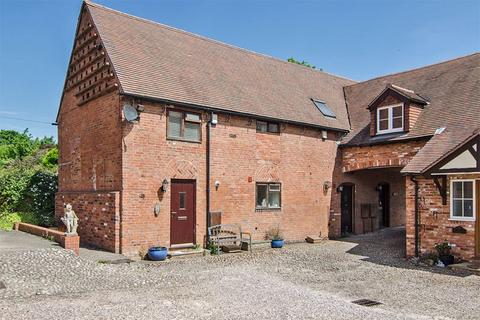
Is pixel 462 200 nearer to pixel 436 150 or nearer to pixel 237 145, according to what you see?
pixel 436 150

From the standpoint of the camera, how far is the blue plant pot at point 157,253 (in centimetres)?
1263

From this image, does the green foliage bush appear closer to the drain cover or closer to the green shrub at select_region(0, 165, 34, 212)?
the green shrub at select_region(0, 165, 34, 212)

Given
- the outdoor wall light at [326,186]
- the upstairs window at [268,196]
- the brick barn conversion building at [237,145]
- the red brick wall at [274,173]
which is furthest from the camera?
the outdoor wall light at [326,186]

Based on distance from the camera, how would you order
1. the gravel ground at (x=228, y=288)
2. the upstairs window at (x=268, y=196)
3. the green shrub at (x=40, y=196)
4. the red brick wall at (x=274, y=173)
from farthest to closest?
the green shrub at (x=40, y=196), the upstairs window at (x=268, y=196), the red brick wall at (x=274, y=173), the gravel ground at (x=228, y=288)

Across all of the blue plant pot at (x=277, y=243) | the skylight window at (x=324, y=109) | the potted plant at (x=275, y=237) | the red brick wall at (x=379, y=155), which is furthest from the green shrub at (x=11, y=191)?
the red brick wall at (x=379, y=155)

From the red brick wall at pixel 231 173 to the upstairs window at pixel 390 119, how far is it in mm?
2337

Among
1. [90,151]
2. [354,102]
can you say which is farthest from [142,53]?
[354,102]

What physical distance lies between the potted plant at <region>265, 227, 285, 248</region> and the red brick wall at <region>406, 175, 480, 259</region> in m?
4.55

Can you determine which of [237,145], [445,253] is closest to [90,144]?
[237,145]

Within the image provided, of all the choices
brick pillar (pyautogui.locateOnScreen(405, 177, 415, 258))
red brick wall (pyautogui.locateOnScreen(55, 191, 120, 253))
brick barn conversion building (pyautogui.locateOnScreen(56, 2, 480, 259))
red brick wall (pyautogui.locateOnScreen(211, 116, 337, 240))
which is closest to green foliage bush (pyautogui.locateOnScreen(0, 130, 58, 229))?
brick barn conversion building (pyautogui.locateOnScreen(56, 2, 480, 259))

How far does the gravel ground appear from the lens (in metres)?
7.47

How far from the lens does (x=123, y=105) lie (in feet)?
43.0

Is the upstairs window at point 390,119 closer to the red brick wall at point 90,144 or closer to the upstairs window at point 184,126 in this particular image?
the upstairs window at point 184,126

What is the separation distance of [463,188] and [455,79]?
6.91m
